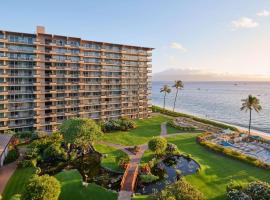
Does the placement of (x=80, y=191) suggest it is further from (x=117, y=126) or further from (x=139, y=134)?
(x=117, y=126)

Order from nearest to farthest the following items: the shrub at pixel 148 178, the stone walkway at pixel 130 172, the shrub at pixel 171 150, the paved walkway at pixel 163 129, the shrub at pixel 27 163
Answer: the stone walkway at pixel 130 172 < the shrub at pixel 148 178 < the shrub at pixel 27 163 < the shrub at pixel 171 150 < the paved walkway at pixel 163 129

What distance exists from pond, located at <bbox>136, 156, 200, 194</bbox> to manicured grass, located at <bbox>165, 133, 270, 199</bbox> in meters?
2.11

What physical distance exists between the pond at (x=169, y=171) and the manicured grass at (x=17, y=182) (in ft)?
66.3

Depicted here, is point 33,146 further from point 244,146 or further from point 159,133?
point 244,146

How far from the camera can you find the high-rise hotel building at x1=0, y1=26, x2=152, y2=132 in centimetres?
6756

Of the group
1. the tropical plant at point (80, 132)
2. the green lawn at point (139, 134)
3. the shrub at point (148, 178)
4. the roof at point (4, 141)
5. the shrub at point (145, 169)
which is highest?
the tropical plant at point (80, 132)

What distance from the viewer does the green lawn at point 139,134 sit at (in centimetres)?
6522

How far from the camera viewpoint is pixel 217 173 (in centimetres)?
4578

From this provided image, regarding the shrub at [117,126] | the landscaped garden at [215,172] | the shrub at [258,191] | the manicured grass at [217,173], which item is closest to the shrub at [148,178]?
the landscaped garden at [215,172]

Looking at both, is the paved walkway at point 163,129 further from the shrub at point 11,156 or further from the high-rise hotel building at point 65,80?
the shrub at point 11,156

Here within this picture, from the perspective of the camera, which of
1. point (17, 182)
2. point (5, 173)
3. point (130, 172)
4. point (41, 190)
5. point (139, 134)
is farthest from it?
point (139, 134)

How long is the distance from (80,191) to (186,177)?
63.4 ft

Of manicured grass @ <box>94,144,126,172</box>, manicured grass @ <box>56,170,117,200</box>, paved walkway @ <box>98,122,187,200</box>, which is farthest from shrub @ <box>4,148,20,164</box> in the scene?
paved walkway @ <box>98,122,187,200</box>

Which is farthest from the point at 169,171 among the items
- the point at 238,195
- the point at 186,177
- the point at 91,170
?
the point at 238,195
